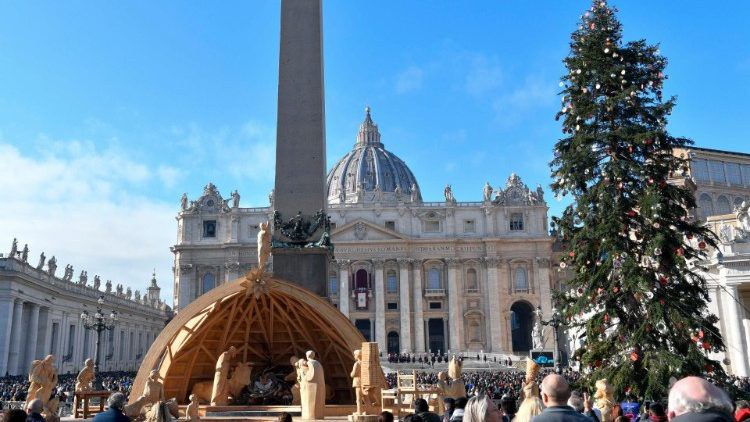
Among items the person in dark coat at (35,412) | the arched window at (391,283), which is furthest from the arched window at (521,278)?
the person in dark coat at (35,412)

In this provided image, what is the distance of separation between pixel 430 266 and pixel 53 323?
38.5m

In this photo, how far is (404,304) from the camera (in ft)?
224

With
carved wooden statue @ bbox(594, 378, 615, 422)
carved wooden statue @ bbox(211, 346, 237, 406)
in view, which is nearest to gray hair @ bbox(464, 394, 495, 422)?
carved wooden statue @ bbox(594, 378, 615, 422)

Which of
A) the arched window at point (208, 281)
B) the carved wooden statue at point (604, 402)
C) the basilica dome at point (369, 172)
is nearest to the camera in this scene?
the carved wooden statue at point (604, 402)

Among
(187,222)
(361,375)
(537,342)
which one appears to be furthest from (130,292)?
(361,375)

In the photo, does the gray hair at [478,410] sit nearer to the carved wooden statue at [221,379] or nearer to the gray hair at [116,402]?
the gray hair at [116,402]

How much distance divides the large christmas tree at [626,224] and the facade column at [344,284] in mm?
53539

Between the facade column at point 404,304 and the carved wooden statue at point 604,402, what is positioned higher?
the facade column at point 404,304

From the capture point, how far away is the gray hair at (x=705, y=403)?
2961 mm

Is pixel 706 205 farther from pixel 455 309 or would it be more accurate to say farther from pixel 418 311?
pixel 418 311

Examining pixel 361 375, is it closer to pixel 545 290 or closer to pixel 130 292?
pixel 130 292

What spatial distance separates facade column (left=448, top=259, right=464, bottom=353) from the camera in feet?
221

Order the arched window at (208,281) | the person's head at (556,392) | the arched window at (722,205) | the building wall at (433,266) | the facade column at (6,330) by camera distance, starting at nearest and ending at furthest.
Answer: the person's head at (556,392)
the facade column at (6,330)
the arched window at (722,205)
the building wall at (433,266)
the arched window at (208,281)

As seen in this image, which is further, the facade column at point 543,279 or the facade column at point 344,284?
the facade column at point 344,284
